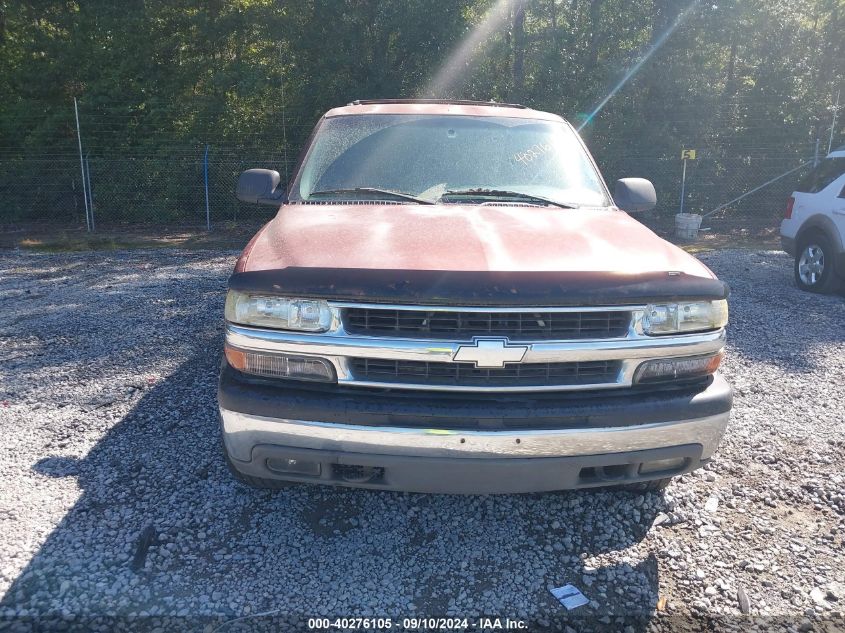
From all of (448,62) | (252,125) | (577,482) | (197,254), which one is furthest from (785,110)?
(577,482)

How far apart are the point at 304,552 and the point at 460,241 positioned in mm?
1604

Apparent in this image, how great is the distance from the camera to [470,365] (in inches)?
106

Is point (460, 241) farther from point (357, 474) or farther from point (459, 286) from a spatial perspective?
point (357, 474)

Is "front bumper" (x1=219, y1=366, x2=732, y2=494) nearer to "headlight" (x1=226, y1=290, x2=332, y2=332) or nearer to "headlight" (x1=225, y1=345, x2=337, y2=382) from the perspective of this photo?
"headlight" (x1=225, y1=345, x2=337, y2=382)

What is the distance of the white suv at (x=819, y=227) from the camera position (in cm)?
823

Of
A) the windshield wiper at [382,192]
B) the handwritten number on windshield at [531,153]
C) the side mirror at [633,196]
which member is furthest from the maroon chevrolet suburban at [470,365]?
the side mirror at [633,196]

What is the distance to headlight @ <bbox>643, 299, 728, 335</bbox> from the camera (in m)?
2.78

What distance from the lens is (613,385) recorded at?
2777 mm

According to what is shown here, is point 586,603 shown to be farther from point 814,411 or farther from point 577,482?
point 814,411

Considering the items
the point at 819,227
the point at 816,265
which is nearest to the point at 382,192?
the point at 819,227

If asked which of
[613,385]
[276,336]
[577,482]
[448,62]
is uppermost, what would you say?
[448,62]

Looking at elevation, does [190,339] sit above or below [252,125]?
below

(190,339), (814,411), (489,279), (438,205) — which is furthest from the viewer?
(190,339)

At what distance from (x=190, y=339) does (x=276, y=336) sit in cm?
388
